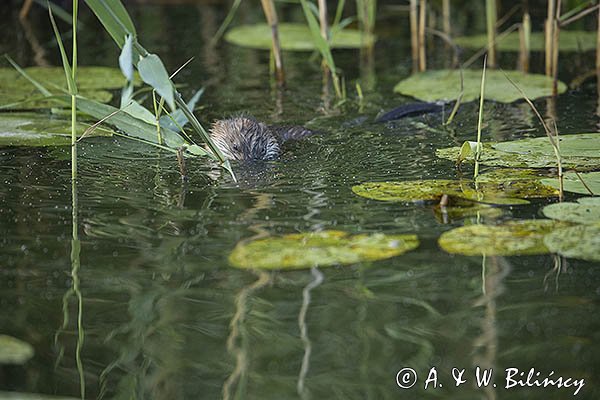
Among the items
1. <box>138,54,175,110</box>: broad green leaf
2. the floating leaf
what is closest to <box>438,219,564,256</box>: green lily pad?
the floating leaf

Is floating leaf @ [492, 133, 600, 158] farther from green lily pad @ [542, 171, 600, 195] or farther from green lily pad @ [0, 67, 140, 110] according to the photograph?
green lily pad @ [0, 67, 140, 110]

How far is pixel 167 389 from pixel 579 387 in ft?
3.78

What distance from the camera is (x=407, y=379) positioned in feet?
8.82

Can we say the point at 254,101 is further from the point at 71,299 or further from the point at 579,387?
the point at 579,387

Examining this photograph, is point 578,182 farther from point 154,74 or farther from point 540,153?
point 154,74

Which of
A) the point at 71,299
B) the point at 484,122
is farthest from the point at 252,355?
the point at 484,122

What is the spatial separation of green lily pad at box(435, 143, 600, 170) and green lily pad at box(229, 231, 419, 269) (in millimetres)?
1193

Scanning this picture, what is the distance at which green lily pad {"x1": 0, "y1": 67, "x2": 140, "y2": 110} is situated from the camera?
611 centimetres

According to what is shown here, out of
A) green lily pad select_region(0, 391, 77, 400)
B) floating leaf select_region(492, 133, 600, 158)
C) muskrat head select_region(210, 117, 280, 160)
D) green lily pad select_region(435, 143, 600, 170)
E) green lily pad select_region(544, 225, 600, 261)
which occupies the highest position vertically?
muskrat head select_region(210, 117, 280, 160)

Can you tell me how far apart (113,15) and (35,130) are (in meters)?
1.61

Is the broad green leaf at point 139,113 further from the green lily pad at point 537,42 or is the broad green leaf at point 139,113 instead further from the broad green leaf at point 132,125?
the green lily pad at point 537,42

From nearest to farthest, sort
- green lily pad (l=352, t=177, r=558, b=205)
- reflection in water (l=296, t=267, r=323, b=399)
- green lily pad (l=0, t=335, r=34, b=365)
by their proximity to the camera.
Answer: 1. reflection in water (l=296, t=267, r=323, b=399)
2. green lily pad (l=0, t=335, r=34, b=365)
3. green lily pad (l=352, t=177, r=558, b=205)

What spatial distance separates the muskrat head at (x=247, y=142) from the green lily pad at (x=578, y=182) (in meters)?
1.61

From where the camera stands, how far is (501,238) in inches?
141
